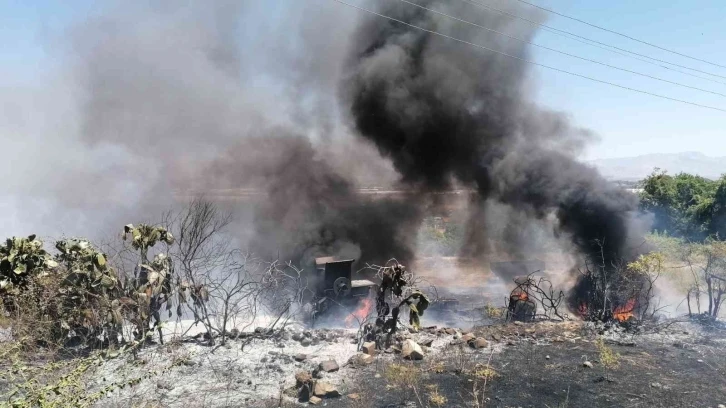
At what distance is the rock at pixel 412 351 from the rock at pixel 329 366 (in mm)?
1273

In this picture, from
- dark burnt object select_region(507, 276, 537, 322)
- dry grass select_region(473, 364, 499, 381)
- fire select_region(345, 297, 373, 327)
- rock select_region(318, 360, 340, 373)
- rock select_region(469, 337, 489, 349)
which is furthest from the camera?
fire select_region(345, 297, 373, 327)

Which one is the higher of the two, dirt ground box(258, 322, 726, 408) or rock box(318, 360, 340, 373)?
rock box(318, 360, 340, 373)

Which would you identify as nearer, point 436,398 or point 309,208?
point 436,398

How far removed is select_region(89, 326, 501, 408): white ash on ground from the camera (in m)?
6.16

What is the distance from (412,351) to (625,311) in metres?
6.01

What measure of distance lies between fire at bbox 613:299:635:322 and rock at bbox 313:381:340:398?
7209 millimetres

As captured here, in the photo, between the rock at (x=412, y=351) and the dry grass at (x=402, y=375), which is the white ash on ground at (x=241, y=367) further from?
the dry grass at (x=402, y=375)

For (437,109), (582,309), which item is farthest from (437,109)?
(582,309)

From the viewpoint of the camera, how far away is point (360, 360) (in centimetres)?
744

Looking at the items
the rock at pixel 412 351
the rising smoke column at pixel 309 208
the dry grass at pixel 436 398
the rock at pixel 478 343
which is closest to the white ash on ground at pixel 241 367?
the rock at pixel 412 351

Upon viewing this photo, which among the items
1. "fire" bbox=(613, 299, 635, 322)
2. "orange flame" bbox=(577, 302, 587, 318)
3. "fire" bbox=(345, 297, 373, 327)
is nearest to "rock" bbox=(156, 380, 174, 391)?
"fire" bbox=(345, 297, 373, 327)

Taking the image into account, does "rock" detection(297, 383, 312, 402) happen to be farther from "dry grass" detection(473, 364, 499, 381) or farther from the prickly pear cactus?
the prickly pear cactus

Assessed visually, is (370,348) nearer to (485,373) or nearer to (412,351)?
(412,351)

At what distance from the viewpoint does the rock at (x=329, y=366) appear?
7.00 meters
